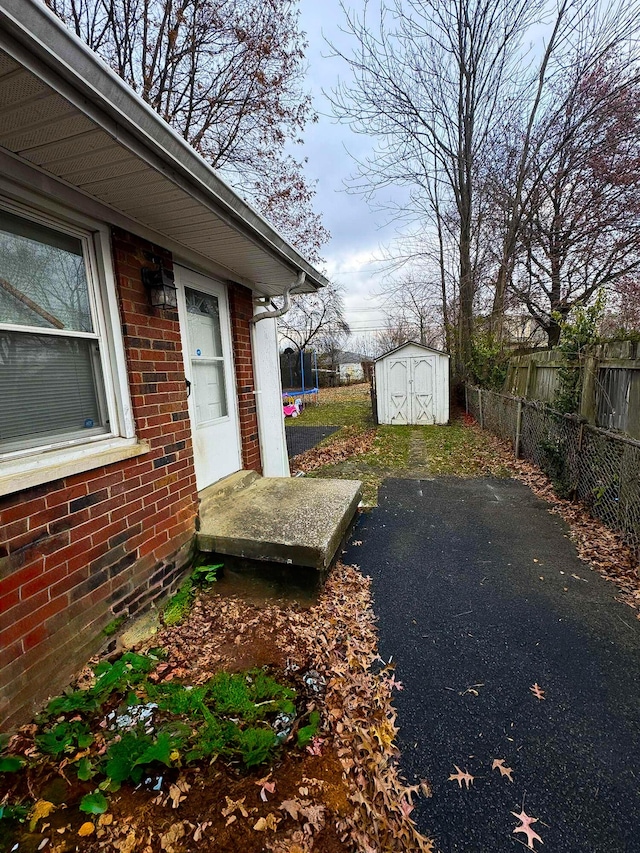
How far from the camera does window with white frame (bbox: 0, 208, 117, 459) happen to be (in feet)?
6.07

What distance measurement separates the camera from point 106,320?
2346 mm

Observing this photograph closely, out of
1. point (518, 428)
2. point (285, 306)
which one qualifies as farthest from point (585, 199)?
point (285, 306)

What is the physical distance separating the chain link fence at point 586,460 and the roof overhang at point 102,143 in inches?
152

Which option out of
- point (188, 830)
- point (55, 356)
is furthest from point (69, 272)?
point (188, 830)

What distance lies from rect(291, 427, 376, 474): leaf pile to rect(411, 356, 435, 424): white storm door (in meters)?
2.22

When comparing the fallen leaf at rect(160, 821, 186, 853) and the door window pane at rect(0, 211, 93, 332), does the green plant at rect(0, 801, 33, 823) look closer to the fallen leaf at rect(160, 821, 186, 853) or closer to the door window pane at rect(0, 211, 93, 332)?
the fallen leaf at rect(160, 821, 186, 853)

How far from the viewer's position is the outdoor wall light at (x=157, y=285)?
2625 mm

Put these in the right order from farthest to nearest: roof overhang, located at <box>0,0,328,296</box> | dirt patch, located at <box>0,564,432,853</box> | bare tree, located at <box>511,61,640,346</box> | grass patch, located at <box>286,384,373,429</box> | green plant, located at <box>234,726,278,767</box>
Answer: grass patch, located at <box>286,384,373,429</box> < bare tree, located at <box>511,61,640,346</box> < green plant, located at <box>234,726,278,767</box> < dirt patch, located at <box>0,564,432,853</box> < roof overhang, located at <box>0,0,328,296</box>

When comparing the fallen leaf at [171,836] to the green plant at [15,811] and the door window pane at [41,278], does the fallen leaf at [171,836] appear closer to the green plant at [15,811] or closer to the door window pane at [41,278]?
the green plant at [15,811]

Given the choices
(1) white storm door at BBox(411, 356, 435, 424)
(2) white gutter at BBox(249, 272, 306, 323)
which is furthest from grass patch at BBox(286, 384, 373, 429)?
(2) white gutter at BBox(249, 272, 306, 323)

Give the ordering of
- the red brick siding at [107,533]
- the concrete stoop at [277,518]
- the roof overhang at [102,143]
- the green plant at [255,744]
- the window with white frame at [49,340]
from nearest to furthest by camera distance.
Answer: the roof overhang at [102,143], the green plant at [255,744], the red brick siding at [107,533], the window with white frame at [49,340], the concrete stoop at [277,518]

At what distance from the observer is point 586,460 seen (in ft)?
14.0

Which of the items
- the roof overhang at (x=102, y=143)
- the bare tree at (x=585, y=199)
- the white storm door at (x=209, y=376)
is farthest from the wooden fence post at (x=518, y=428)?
the roof overhang at (x=102, y=143)

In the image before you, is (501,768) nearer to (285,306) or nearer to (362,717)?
(362,717)
